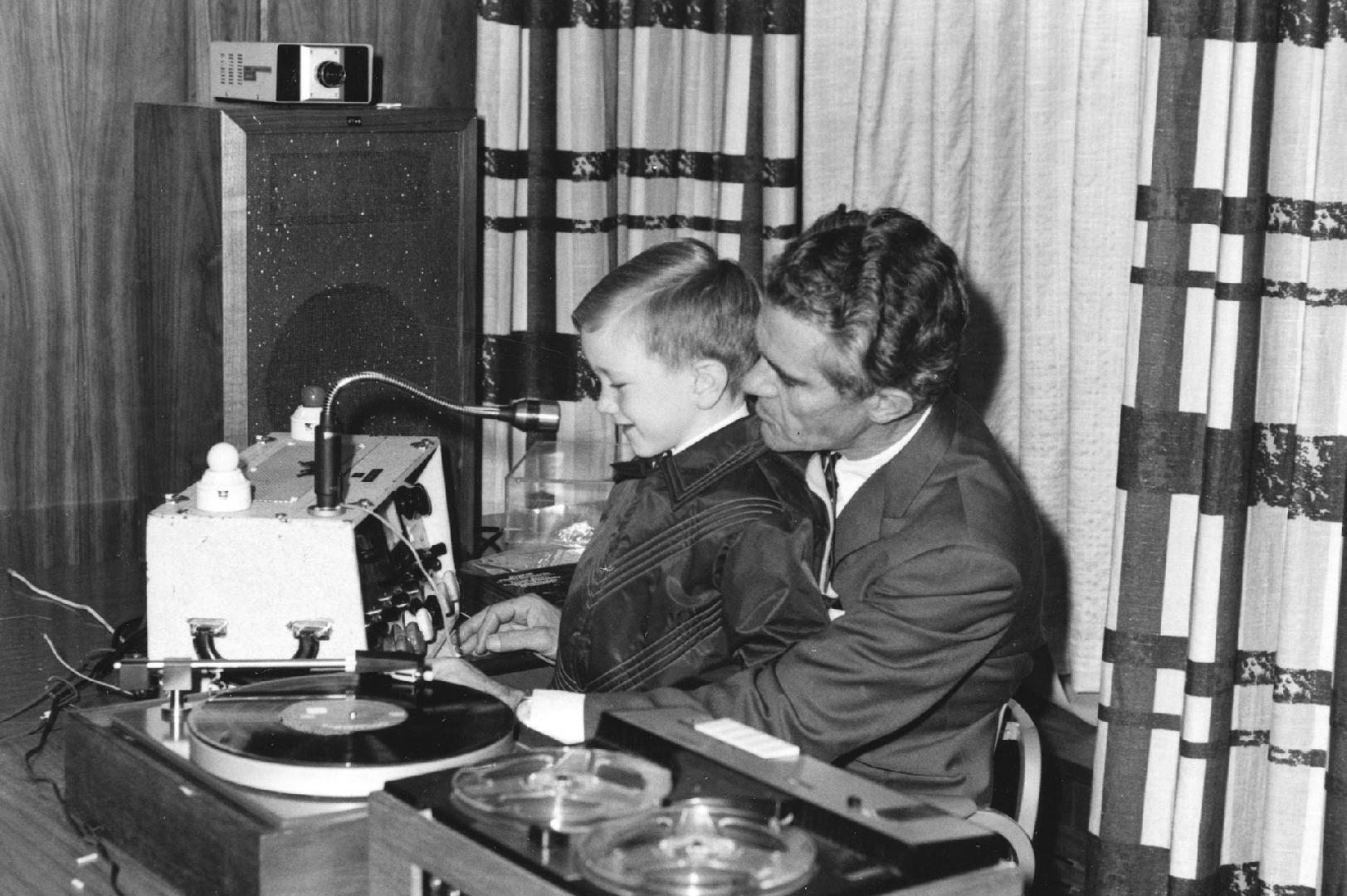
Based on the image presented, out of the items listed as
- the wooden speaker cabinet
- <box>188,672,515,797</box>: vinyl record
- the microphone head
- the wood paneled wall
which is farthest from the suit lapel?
the wood paneled wall

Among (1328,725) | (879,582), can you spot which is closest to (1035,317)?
(1328,725)

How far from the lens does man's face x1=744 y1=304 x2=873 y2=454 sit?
1542 mm

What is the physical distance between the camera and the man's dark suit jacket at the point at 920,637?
1.42 m

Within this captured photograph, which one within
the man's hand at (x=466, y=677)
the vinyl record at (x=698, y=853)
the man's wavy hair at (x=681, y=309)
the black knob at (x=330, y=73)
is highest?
the black knob at (x=330, y=73)

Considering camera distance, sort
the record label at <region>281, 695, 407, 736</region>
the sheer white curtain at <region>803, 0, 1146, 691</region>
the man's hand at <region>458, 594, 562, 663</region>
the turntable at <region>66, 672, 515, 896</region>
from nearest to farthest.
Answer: the turntable at <region>66, 672, 515, 896</region>
the record label at <region>281, 695, 407, 736</region>
the man's hand at <region>458, 594, 562, 663</region>
the sheer white curtain at <region>803, 0, 1146, 691</region>

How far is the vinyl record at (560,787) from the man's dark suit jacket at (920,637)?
0.35 m

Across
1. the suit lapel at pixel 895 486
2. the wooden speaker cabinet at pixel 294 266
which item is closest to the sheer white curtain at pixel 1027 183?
the wooden speaker cabinet at pixel 294 266

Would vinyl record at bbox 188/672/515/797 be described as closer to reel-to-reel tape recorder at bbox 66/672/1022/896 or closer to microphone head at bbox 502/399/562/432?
reel-to-reel tape recorder at bbox 66/672/1022/896

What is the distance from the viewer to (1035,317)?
2.25 meters

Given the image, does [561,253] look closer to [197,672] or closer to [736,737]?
[197,672]

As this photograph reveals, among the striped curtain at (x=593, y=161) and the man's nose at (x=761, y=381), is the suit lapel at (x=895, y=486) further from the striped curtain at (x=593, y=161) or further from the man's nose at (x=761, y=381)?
the striped curtain at (x=593, y=161)

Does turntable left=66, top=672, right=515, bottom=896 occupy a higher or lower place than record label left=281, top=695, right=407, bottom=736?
lower

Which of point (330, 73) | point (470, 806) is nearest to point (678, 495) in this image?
point (470, 806)

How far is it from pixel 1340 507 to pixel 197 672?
1.15 meters
